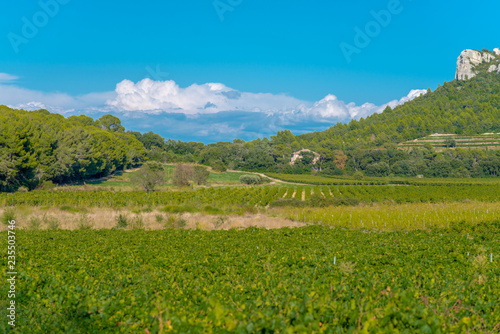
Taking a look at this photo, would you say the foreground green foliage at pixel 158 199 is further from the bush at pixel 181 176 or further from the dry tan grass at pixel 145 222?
the bush at pixel 181 176

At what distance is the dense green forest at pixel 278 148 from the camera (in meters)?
50.9

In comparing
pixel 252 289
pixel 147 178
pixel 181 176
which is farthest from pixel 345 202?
pixel 252 289

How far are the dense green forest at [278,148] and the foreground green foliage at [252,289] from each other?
4014 cm

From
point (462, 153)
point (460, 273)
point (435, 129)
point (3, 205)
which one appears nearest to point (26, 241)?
point (460, 273)

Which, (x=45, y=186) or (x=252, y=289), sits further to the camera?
(x=45, y=186)

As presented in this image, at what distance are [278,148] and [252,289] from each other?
13960 centimetres

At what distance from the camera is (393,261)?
10680mm

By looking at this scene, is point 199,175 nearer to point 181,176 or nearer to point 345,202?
point 181,176

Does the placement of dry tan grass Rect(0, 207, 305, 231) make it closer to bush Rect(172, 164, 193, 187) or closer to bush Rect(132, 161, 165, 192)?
bush Rect(132, 161, 165, 192)

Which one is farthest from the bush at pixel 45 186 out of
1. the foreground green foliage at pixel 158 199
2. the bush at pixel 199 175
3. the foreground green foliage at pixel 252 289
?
the foreground green foliage at pixel 252 289

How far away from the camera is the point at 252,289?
7258 mm

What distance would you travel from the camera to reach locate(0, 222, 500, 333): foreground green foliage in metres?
4.85

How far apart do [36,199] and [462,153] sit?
391 ft

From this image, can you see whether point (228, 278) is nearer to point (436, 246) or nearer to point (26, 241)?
point (436, 246)
